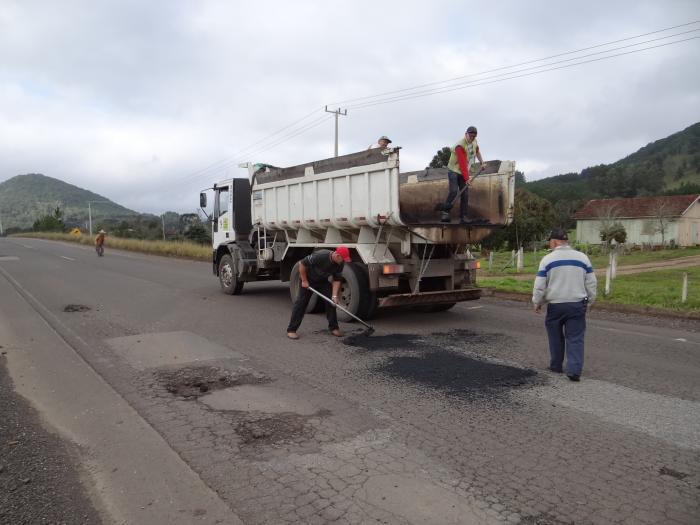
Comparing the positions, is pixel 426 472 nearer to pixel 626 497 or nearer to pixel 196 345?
pixel 626 497

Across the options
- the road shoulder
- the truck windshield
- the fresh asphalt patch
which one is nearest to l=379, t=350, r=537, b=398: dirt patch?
the fresh asphalt patch

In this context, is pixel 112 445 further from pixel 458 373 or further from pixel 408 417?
pixel 458 373

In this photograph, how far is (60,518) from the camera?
2.82 meters

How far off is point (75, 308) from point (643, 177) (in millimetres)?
89744

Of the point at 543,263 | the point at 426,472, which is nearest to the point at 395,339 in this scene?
the point at 543,263

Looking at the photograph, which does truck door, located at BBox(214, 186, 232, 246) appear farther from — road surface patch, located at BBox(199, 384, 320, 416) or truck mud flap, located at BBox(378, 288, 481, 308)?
road surface patch, located at BBox(199, 384, 320, 416)

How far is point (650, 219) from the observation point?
41.6 metres

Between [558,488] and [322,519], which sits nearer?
[322,519]

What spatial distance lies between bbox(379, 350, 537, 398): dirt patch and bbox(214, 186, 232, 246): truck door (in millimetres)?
7200

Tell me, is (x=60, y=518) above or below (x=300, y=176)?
below

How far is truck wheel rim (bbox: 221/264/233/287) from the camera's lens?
39.1 ft

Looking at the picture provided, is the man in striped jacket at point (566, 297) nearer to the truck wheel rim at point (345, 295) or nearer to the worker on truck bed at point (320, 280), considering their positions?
the worker on truck bed at point (320, 280)

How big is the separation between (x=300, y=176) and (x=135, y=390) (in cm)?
558

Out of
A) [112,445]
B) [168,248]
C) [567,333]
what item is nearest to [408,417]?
[567,333]
